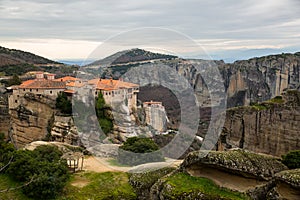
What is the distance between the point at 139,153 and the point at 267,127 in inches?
429

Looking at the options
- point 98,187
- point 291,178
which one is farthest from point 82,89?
point 291,178

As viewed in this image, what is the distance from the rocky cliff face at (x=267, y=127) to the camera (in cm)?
2553

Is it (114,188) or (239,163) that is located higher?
(239,163)

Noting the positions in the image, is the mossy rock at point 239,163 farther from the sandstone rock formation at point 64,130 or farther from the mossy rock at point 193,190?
the sandstone rock formation at point 64,130

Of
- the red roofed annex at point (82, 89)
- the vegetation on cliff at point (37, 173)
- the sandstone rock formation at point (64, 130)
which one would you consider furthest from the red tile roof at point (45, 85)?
the vegetation on cliff at point (37, 173)

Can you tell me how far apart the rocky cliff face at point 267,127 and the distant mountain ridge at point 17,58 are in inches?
2301

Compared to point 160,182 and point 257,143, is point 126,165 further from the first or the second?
point 257,143

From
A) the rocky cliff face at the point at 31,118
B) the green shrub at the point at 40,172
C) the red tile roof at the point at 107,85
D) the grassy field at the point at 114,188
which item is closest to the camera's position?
the grassy field at the point at 114,188

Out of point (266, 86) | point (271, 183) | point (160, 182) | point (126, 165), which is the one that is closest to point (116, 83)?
point (126, 165)

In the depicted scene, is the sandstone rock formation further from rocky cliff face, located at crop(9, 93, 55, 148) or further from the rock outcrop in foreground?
the rock outcrop in foreground

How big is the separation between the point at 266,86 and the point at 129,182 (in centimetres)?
5912

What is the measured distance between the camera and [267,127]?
89.2 ft

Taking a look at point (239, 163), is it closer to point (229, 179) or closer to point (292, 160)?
point (229, 179)

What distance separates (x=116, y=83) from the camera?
34.6m
